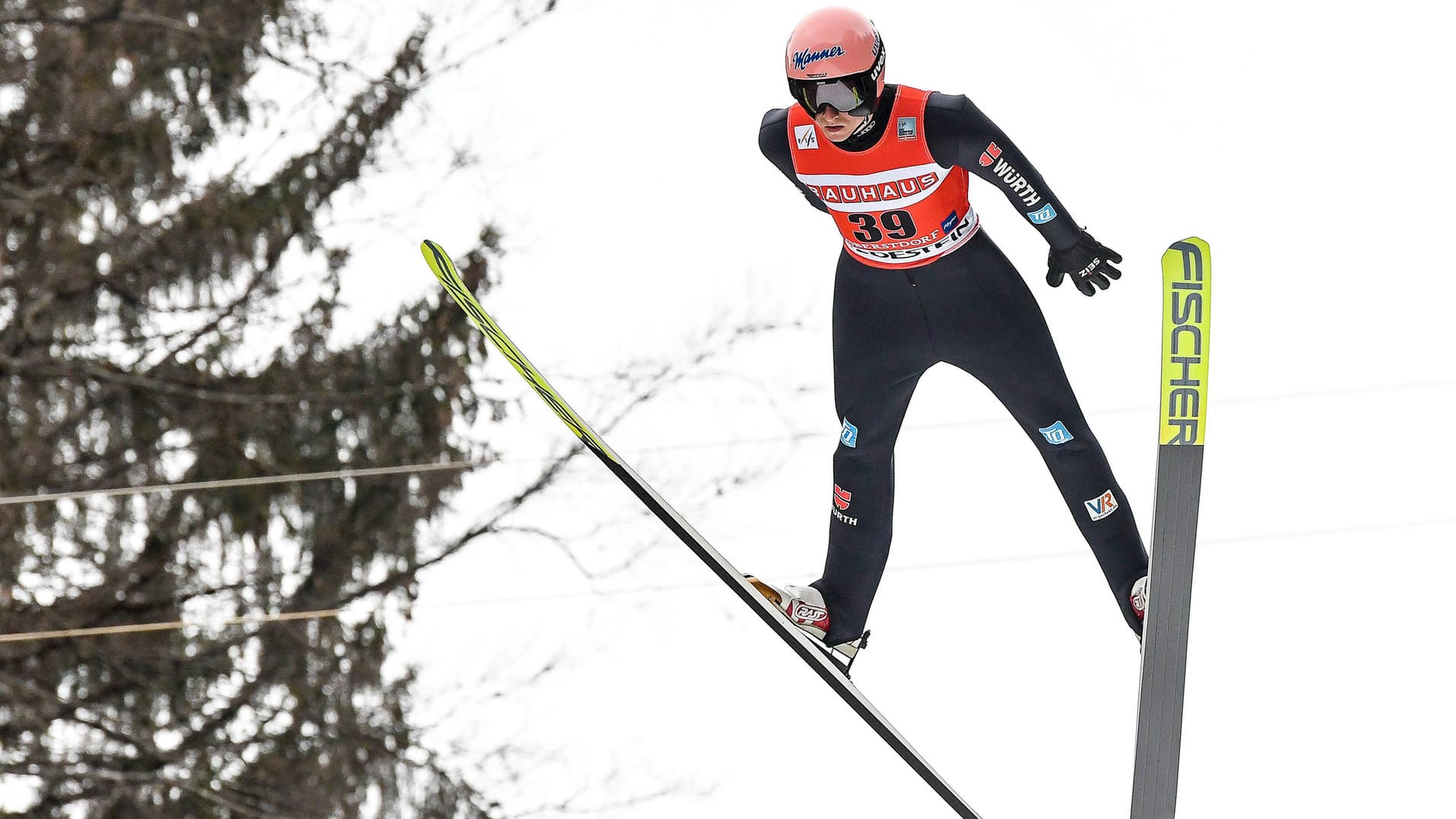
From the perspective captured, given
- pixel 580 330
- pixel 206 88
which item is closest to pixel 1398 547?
pixel 580 330

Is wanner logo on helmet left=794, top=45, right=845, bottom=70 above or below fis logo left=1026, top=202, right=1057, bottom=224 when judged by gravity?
above

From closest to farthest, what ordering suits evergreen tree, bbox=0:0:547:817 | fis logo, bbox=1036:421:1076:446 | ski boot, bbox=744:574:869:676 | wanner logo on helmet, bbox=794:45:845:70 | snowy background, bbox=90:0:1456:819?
wanner logo on helmet, bbox=794:45:845:70
fis logo, bbox=1036:421:1076:446
ski boot, bbox=744:574:869:676
snowy background, bbox=90:0:1456:819
evergreen tree, bbox=0:0:547:817

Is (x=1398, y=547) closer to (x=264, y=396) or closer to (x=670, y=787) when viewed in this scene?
(x=670, y=787)

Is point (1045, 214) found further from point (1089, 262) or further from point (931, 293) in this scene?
point (931, 293)

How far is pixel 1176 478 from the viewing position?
87.6 inches

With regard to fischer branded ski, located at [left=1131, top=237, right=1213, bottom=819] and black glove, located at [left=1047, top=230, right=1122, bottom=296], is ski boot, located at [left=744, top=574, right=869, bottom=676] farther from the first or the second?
black glove, located at [left=1047, top=230, right=1122, bottom=296]

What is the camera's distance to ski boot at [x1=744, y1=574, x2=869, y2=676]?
247 centimetres

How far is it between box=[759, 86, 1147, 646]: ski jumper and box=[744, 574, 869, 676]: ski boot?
211 mm

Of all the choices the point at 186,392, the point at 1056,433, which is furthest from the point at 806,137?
the point at 186,392

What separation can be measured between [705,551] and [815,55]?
0.89 m

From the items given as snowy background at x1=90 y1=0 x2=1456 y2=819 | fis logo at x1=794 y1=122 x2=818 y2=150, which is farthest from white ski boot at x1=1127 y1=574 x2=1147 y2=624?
snowy background at x1=90 y1=0 x2=1456 y2=819

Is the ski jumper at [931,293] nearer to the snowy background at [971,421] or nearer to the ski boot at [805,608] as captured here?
the ski boot at [805,608]

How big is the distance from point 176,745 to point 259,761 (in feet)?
1.32

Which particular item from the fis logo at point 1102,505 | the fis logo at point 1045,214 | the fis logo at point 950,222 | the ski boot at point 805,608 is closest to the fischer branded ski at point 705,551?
the ski boot at point 805,608
